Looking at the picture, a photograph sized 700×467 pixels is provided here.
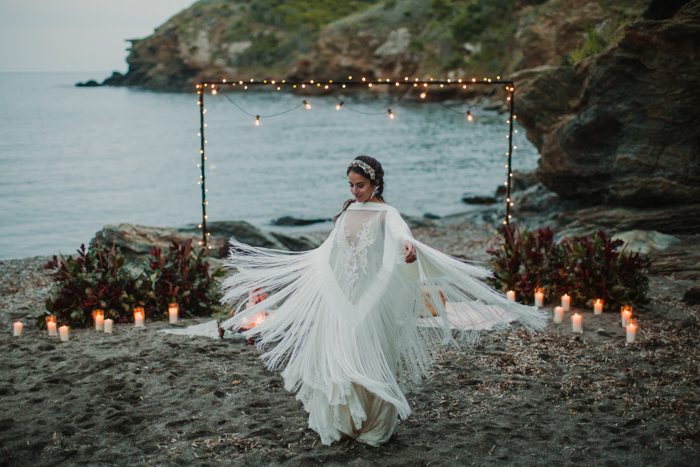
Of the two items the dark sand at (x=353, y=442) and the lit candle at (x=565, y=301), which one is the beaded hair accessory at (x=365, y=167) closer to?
the dark sand at (x=353, y=442)

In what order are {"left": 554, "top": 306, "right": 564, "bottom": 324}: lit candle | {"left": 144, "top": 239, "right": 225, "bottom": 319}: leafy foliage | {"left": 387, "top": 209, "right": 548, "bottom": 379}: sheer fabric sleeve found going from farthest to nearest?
{"left": 144, "top": 239, "right": 225, "bottom": 319}: leafy foliage → {"left": 554, "top": 306, "right": 564, "bottom": 324}: lit candle → {"left": 387, "top": 209, "right": 548, "bottom": 379}: sheer fabric sleeve

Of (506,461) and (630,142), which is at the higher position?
(630,142)

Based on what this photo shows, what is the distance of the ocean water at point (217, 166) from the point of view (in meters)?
17.8

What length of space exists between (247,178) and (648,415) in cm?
2240

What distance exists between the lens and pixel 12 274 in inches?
339

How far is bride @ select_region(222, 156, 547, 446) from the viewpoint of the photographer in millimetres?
3518

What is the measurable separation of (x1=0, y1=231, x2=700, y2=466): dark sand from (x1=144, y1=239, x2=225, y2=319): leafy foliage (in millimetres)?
643

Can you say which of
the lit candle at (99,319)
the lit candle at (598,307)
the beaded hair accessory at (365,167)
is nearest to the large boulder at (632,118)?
the lit candle at (598,307)

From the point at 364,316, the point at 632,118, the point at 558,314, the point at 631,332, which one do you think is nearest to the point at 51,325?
the point at 364,316

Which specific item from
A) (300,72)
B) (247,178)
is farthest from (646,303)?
(300,72)

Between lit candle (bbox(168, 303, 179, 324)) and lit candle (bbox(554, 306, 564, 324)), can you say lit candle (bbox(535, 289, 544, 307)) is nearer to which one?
lit candle (bbox(554, 306, 564, 324))

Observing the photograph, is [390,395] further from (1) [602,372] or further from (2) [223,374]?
(1) [602,372]

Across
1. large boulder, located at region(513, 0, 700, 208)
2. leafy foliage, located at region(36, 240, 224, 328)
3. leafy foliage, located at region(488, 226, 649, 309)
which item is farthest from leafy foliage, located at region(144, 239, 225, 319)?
large boulder, located at region(513, 0, 700, 208)

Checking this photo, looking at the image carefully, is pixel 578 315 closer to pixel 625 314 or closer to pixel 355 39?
pixel 625 314
